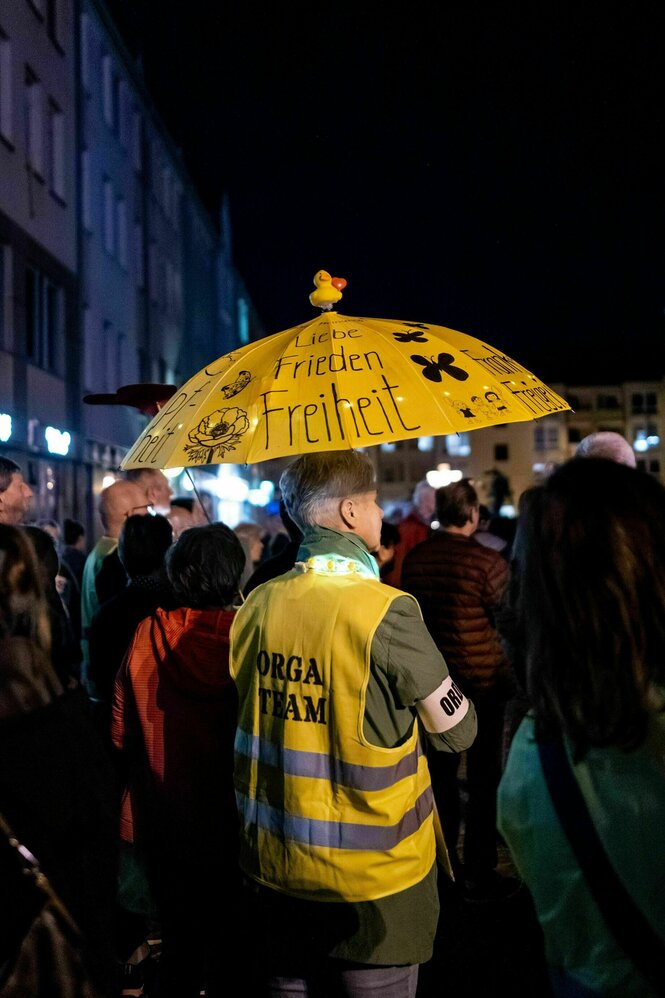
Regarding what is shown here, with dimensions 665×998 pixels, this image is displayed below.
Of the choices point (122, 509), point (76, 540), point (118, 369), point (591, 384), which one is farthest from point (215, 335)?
point (591, 384)

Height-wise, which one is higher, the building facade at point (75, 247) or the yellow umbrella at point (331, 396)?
the building facade at point (75, 247)

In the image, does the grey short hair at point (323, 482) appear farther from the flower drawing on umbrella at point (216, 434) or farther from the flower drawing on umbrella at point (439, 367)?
the flower drawing on umbrella at point (439, 367)

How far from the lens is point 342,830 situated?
2.69 meters

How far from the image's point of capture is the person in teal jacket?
177 centimetres

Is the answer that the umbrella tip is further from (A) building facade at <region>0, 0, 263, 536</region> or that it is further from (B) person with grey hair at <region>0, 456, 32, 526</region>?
(A) building facade at <region>0, 0, 263, 536</region>

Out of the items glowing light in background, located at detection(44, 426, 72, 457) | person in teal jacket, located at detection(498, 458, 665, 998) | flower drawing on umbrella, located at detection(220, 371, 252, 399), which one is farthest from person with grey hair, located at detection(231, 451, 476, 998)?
glowing light in background, located at detection(44, 426, 72, 457)

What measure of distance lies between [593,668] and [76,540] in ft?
31.3

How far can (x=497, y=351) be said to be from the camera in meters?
4.21

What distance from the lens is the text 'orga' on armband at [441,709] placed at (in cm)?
276

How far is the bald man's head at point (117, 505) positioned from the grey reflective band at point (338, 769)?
3.54 m

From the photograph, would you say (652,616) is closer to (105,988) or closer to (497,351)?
(105,988)

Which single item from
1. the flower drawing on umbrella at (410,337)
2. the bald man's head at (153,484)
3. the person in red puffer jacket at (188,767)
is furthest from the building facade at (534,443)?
the person in red puffer jacket at (188,767)

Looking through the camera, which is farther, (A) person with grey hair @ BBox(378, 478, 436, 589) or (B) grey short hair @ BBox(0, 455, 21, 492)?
(A) person with grey hair @ BBox(378, 478, 436, 589)

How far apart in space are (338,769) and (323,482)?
884 mm
